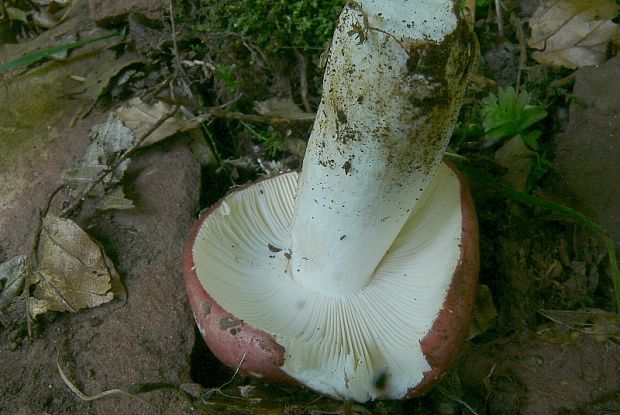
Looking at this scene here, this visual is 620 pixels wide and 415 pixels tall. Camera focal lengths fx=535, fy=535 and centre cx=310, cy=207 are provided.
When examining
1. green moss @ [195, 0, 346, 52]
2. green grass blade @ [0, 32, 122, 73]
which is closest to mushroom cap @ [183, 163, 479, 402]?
green moss @ [195, 0, 346, 52]

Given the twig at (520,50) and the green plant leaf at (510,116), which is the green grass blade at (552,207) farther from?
the twig at (520,50)

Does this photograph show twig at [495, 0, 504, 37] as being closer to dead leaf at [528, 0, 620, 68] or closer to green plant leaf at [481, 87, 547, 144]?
dead leaf at [528, 0, 620, 68]

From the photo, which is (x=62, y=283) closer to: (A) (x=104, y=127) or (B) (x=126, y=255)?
(B) (x=126, y=255)

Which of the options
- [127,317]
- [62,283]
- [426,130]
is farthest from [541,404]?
[62,283]

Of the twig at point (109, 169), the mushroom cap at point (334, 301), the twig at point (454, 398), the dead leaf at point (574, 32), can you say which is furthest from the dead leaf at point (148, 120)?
the dead leaf at point (574, 32)

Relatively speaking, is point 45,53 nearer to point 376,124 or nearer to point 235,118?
point 235,118

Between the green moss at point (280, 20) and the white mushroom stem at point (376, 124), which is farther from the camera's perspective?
the green moss at point (280, 20)
